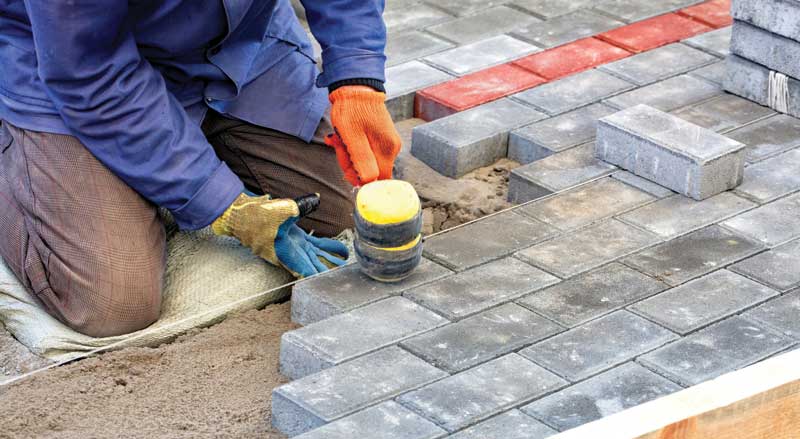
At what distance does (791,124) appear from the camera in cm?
527

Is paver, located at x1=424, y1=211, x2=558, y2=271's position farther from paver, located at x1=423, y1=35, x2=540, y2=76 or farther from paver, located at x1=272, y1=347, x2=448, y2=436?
paver, located at x1=423, y1=35, x2=540, y2=76

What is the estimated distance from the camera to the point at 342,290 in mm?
4156

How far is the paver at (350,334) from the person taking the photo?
3826 millimetres

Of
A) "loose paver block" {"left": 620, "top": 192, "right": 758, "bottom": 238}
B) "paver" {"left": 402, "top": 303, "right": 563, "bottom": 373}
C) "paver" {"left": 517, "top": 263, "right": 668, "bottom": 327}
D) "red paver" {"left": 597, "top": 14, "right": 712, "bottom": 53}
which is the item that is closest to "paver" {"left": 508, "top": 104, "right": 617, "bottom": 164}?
"loose paver block" {"left": 620, "top": 192, "right": 758, "bottom": 238}

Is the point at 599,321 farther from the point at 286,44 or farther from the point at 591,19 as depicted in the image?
the point at 591,19

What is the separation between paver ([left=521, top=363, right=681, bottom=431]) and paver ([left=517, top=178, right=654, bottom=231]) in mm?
935

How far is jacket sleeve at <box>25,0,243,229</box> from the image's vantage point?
402 centimetres

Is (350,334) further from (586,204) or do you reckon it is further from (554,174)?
(554,174)

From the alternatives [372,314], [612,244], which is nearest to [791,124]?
[612,244]

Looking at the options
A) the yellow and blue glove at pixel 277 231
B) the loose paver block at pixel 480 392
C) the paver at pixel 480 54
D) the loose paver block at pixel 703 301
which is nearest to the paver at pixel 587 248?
the loose paver block at pixel 703 301

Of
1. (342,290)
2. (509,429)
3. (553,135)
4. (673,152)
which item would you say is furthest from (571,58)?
(509,429)

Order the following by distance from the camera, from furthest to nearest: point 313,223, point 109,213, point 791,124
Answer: point 791,124 → point 313,223 → point 109,213

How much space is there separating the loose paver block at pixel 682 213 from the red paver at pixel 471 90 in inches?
45.1

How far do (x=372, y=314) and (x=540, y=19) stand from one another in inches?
113
